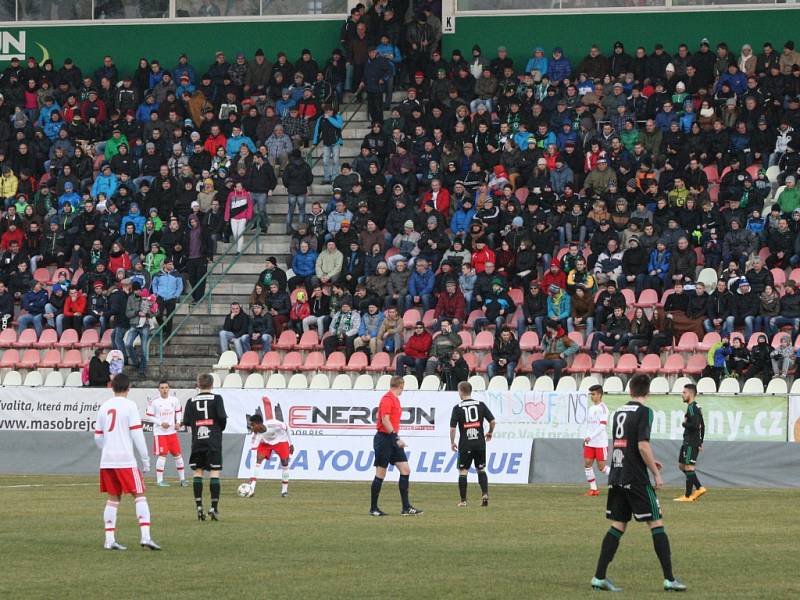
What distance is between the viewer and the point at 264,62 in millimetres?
43625

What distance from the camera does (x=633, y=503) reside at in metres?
13.2

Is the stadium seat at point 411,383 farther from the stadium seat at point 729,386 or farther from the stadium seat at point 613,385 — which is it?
the stadium seat at point 729,386

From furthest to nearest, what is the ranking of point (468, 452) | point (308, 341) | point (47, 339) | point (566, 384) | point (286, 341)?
point (47, 339)
point (286, 341)
point (308, 341)
point (566, 384)
point (468, 452)

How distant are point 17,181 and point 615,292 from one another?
18.7 m

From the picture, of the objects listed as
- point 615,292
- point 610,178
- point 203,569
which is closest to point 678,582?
point 203,569

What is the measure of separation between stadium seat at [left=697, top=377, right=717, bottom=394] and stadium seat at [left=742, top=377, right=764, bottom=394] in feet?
2.10

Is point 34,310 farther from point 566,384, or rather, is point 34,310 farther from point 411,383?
point 566,384

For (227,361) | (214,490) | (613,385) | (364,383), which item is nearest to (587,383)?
(613,385)

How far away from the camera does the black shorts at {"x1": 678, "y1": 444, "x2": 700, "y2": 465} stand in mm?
25325

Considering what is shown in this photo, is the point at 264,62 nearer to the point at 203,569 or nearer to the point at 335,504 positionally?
the point at 335,504

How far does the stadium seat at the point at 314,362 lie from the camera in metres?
34.8

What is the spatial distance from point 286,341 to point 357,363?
220 centimetres

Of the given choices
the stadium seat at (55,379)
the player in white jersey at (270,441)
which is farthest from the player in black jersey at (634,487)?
the stadium seat at (55,379)

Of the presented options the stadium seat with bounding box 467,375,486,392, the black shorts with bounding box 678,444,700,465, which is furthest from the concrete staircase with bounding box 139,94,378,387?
the black shorts with bounding box 678,444,700,465
